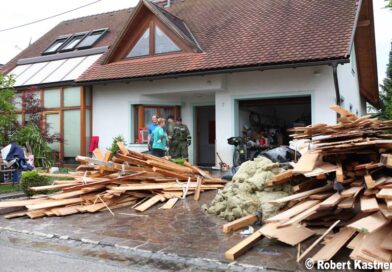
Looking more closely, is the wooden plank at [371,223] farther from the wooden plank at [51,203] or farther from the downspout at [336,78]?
the downspout at [336,78]

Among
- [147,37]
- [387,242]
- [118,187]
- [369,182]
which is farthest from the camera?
[147,37]

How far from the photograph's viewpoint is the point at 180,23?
55.4 feet

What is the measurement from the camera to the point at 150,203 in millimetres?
8375

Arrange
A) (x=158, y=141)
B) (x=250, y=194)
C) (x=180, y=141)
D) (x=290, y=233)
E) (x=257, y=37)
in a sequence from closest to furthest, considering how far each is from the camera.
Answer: (x=290, y=233)
(x=250, y=194)
(x=158, y=141)
(x=180, y=141)
(x=257, y=37)

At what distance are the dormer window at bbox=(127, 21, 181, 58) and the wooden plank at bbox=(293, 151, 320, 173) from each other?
394 inches

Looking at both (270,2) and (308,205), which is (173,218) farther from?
(270,2)

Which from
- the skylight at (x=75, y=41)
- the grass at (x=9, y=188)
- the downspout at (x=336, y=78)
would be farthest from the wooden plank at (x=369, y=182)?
the skylight at (x=75, y=41)

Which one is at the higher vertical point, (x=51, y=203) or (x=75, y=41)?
(x=75, y=41)

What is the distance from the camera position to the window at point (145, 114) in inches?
634

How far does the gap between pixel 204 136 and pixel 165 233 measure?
11.1 m

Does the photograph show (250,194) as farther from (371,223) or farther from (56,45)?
(56,45)

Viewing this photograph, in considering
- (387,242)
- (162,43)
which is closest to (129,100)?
(162,43)

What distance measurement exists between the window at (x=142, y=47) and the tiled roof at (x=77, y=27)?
178 inches

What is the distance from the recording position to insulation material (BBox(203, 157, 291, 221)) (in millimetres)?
6801
